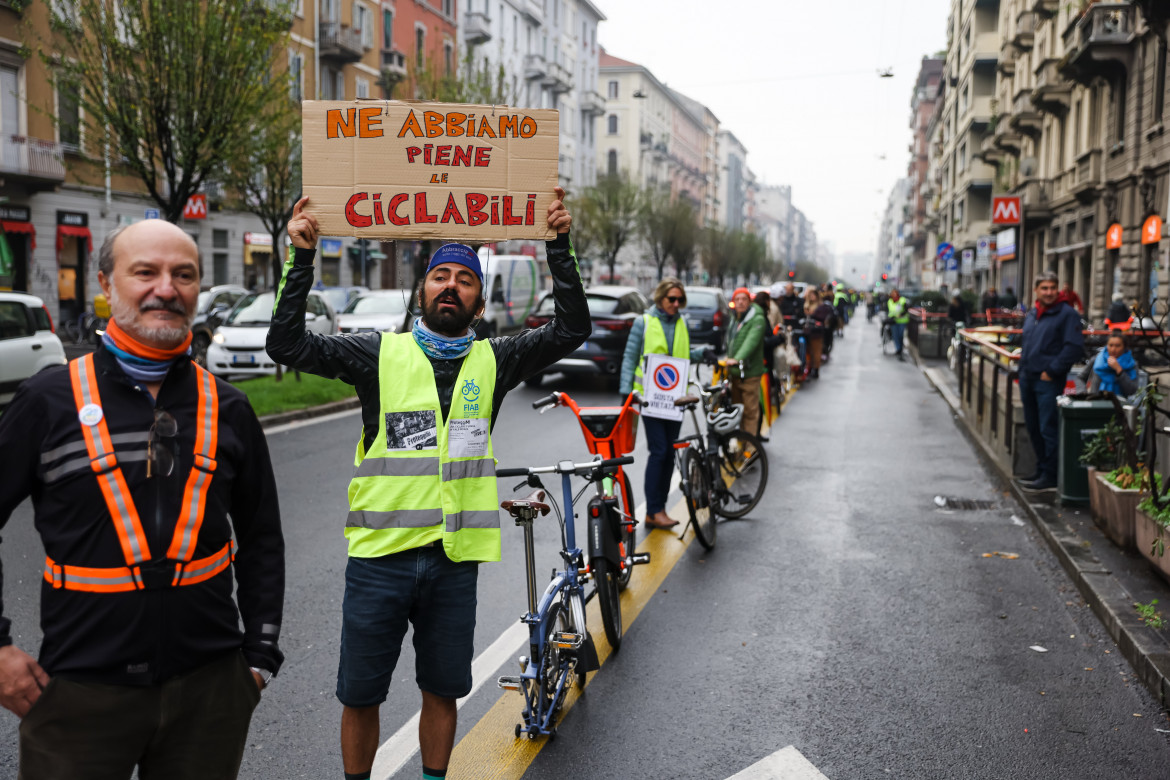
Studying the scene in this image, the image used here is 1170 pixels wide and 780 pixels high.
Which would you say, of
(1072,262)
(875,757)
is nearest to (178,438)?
(875,757)

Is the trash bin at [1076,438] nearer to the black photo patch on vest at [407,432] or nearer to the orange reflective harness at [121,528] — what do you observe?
the black photo patch on vest at [407,432]

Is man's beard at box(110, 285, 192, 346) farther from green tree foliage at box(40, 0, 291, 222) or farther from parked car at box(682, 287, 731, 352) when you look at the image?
parked car at box(682, 287, 731, 352)

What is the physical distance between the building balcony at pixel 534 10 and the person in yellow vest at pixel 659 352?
57.1m

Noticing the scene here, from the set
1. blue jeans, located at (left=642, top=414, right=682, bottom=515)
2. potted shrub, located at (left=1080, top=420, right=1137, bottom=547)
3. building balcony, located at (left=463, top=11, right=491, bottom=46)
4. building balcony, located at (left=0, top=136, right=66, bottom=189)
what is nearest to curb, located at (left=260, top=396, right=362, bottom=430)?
blue jeans, located at (left=642, top=414, right=682, bottom=515)

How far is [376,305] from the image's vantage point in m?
23.0

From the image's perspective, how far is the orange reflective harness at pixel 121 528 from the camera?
2338 mm

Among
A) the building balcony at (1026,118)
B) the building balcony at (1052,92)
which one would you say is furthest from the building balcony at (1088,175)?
the building balcony at (1026,118)

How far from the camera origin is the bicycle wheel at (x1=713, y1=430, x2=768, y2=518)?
861 centimetres

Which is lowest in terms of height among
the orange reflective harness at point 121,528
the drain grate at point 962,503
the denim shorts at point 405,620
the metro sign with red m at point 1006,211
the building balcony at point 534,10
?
the drain grate at point 962,503

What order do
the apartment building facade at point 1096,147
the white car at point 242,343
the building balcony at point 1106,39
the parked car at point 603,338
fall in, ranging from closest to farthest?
the parked car at point 603,338 → the white car at point 242,343 → the apartment building facade at point 1096,147 → the building balcony at point 1106,39

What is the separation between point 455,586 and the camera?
344 centimetres

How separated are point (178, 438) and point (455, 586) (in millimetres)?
1214

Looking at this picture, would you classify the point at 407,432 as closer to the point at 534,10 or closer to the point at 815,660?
the point at 815,660

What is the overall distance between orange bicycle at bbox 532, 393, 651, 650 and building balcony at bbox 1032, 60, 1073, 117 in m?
31.3
